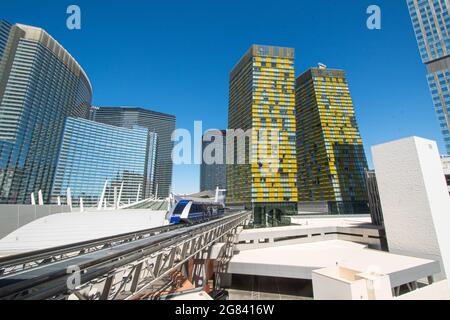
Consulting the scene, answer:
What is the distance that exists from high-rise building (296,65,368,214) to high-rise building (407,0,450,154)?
1230 inches

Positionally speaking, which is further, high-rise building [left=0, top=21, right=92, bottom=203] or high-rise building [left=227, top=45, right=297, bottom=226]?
high-rise building [left=0, top=21, right=92, bottom=203]

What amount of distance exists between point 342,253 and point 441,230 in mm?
11742

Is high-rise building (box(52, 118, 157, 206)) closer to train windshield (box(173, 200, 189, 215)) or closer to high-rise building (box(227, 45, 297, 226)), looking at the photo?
high-rise building (box(227, 45, 297, 226))

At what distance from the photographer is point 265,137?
270ft

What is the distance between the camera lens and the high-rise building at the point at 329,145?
92812mm

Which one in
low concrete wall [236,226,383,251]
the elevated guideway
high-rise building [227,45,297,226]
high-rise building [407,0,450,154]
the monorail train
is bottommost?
low concrete wall [236,226,383,251]

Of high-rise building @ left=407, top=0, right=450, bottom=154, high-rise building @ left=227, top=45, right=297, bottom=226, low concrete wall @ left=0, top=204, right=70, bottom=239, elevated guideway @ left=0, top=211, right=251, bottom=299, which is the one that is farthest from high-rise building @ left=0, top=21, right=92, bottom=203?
high-rise building @ left=407, top=0, right=450, bottom=154

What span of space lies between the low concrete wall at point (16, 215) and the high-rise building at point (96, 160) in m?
104

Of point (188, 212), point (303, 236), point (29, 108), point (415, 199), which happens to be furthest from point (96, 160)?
point (415, 199)

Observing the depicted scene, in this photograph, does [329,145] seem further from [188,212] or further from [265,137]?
[188,212]

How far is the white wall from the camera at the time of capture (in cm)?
2434

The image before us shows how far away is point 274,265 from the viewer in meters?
25.2
